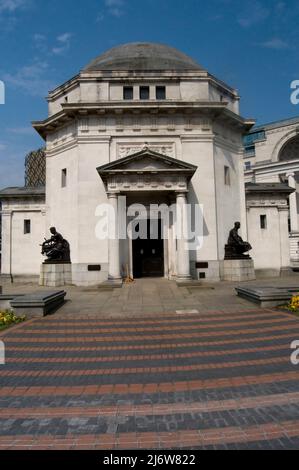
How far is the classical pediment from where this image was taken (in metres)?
19.6

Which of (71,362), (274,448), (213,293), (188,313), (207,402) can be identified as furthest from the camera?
(213,293)

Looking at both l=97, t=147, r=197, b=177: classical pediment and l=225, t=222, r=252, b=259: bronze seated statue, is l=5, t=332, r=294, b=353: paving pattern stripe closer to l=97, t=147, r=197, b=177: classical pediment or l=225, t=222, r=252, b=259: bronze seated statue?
l=97, t=147, r=197, b=177: classical pediment

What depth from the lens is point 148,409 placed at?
4.79m

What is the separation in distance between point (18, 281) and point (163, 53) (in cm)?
2179

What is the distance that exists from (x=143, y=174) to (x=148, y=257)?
238 inches

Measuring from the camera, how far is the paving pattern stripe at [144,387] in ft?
17.8

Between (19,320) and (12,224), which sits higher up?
(12,224)

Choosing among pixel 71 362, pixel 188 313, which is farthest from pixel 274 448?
pixel 188 313

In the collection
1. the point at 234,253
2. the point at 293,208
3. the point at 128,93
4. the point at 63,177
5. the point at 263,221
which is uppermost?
the point at 128,93

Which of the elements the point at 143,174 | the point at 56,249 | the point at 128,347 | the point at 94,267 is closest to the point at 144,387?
the point at 128,347

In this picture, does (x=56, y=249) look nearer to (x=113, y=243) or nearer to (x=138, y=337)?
(x=113, y=243)

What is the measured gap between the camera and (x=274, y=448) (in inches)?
147

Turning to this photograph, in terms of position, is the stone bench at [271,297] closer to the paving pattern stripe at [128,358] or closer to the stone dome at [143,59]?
the paving pattern stripe at [128,358]

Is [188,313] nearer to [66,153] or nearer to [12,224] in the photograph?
[66,153]
